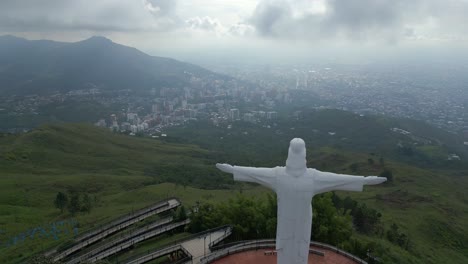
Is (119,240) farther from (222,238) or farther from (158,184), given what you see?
(158,184)

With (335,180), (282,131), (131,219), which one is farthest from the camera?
(282,131)

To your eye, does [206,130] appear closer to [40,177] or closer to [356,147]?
[356,147]

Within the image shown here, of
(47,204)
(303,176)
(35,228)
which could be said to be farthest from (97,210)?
(303,176)

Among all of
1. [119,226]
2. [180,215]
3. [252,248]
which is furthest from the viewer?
[119,226]

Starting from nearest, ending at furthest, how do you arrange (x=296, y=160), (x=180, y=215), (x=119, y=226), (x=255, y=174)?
(x=296, y=160)
(x=255, y=174)
(x=180, y=215)
(x=119, y=226)

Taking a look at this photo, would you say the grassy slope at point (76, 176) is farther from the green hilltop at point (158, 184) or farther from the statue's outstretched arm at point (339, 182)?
the statue's outstretched arm at point (339, 182)

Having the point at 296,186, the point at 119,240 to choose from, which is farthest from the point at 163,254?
the point at 296,186

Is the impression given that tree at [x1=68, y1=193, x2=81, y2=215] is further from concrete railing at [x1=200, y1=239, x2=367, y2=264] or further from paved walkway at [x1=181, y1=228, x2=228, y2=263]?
concrete railing at [x1=200, y1=239, x2=367, y2=264]
